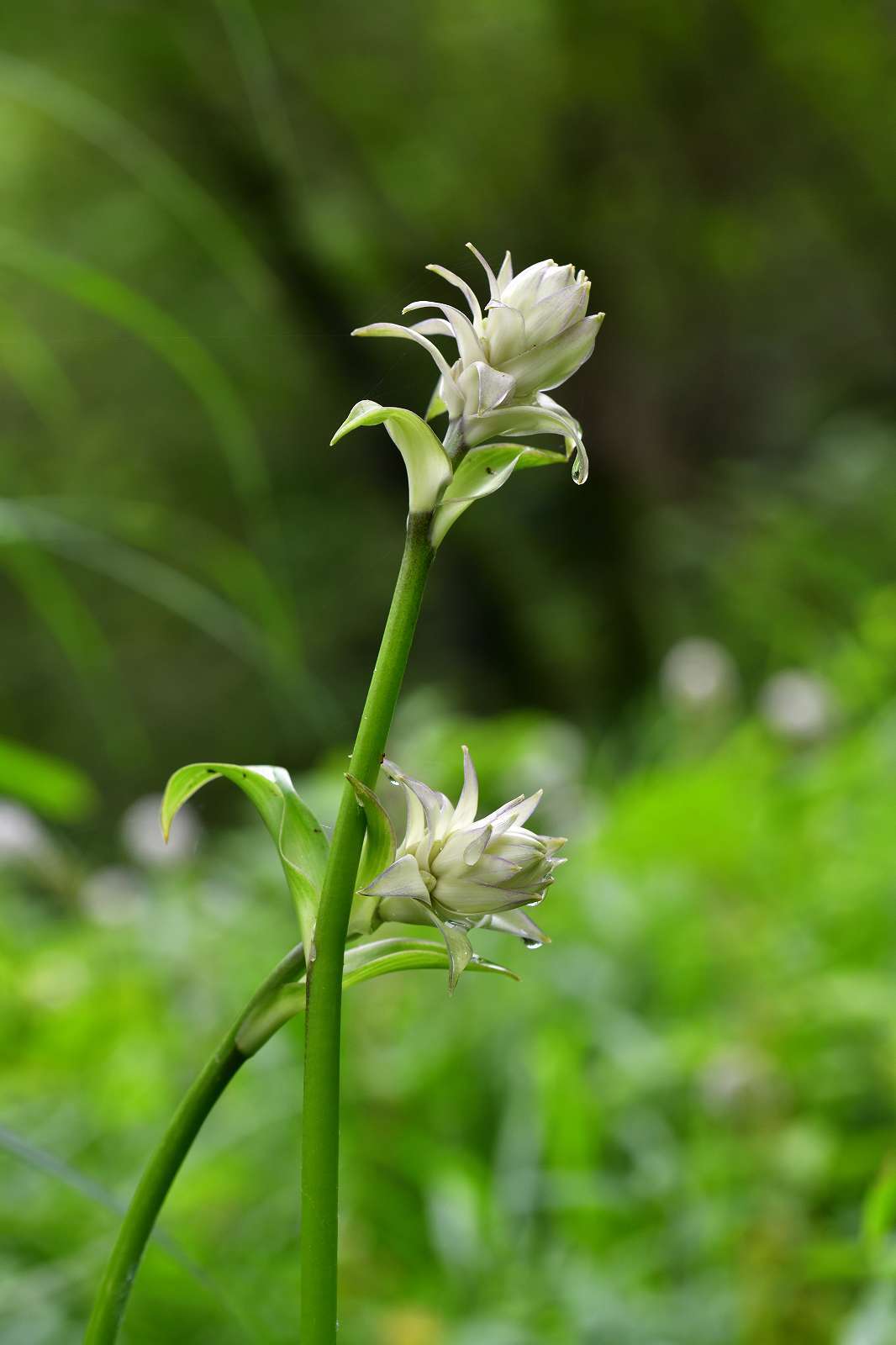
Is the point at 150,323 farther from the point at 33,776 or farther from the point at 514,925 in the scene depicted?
the point at 514,925

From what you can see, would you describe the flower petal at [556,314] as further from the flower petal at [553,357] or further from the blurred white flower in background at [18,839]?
the blurred white flower in background at [18,839]

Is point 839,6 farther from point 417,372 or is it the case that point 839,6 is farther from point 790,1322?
point 417,372

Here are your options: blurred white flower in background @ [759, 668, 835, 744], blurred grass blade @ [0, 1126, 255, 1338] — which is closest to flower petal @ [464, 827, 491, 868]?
blurred grass blade @ [0, 1126, 255, 1338]

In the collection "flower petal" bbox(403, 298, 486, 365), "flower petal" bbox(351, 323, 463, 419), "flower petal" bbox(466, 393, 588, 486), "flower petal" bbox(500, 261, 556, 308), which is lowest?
"flower petal" bbox(466, 393, 588, 486)

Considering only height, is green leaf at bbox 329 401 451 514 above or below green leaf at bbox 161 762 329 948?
above

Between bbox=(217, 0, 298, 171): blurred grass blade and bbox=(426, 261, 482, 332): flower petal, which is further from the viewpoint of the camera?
bbox=(217, 0, 298, 171): blurred grass blade

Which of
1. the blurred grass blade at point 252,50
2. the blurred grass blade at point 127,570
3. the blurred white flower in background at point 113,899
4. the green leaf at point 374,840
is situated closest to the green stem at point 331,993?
the green leaf at point 374,840

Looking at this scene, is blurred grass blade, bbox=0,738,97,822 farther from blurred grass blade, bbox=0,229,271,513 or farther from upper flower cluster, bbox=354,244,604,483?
upper flower cluster, bbox=354,244,604,483
